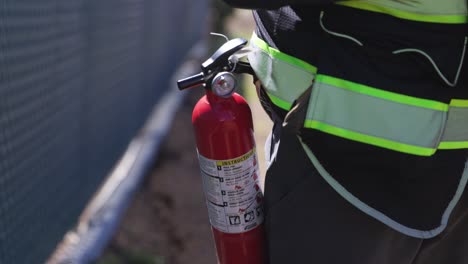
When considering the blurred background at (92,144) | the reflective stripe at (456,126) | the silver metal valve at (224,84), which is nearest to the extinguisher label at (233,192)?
the silver metal valve at (224,84)

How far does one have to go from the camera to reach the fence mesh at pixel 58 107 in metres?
2.64

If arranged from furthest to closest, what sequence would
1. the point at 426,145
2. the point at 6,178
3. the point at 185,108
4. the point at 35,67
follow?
1. the point at 185,108
2. the point at 35,67
3. the point at 6,178
4. the point at 426,145

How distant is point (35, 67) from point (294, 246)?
1.39 meters

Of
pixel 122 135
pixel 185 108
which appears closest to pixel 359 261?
pixel 122 135

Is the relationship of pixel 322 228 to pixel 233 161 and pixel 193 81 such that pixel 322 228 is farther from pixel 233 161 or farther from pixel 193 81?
pixel 193 81

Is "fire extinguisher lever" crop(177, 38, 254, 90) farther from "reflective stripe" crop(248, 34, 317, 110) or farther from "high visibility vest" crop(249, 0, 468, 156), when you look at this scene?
"high visibility vest" crop(249, 0, 468, 156)

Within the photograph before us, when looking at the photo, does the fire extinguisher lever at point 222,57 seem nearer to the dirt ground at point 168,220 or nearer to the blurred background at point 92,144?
Answer: the blurred background at point 92,144

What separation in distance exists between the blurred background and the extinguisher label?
91 cm

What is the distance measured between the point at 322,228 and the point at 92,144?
89.1 inches

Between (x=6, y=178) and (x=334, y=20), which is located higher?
(x=334, y=20)

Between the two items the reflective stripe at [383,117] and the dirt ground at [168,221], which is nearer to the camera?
the reflective stripe at [383,117]

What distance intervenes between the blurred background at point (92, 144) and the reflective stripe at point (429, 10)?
1.32 metres

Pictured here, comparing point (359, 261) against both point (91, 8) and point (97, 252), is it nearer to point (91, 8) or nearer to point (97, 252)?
point (97, 252)

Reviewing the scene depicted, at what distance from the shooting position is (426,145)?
1748mm
